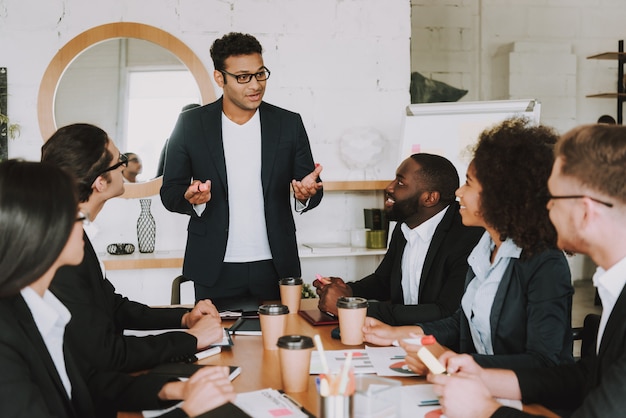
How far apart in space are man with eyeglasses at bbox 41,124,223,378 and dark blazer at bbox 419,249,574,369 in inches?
28.8

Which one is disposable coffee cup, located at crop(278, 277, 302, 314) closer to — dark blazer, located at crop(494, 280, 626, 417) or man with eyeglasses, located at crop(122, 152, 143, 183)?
dark blazer, located at crop(494, 280, 626, 417)

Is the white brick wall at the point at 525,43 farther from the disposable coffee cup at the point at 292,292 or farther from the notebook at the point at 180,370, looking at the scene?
the notebook at the point at 180,370

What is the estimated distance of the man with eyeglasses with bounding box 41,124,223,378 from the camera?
1.59m

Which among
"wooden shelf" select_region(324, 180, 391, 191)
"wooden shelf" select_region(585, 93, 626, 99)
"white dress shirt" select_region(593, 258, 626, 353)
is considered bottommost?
"white dress shirt" select_region(593, 258, 626, 353)

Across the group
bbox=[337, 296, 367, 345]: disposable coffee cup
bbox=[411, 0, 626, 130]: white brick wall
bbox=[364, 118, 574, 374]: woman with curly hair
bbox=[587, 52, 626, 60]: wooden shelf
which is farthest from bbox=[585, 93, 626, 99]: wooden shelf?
bbox=[337, 296, 367, 345]: disposable coffee cup

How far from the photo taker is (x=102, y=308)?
175 cm

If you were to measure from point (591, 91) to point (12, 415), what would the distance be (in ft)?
22.0

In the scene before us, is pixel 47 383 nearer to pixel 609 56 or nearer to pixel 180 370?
pixel 180 370

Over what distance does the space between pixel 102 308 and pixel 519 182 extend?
1148 mm

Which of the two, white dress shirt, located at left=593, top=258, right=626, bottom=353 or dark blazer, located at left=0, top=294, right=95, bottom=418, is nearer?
dark blazer, located at left=0, top=294, right=95, bottom=418

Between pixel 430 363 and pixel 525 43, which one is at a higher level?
pixel 525 43

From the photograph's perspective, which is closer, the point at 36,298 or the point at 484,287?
the point at 36,298

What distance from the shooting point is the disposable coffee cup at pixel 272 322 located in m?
1.71

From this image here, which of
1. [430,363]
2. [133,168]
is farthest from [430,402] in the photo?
[133,168]
